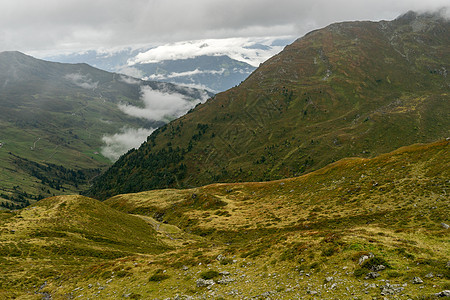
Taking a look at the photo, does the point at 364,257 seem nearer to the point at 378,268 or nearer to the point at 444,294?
the point at 378,268

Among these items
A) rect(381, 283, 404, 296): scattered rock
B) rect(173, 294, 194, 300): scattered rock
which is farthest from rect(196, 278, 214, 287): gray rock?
rect(381, 283, 404, 296): scattered rock

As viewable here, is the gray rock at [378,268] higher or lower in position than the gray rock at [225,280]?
higher

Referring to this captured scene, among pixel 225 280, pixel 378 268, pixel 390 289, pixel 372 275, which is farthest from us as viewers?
pixel 225 280

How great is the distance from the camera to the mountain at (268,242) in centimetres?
2397

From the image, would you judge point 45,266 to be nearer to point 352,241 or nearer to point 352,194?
point 352,241

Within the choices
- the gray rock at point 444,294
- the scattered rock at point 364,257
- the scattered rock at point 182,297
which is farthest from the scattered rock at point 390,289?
the scattered rock at point 182,297

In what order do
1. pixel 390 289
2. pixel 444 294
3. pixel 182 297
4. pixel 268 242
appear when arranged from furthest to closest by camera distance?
pixel 268 242 → pixel 182 297 → pixel 390 289 → pixel 444 294

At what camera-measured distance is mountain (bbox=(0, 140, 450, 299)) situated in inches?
944

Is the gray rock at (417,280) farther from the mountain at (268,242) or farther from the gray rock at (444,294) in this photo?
the gray rock at (444,294)

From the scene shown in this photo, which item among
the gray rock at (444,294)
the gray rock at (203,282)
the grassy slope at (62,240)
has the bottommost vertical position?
the grassy slope at (62,240)

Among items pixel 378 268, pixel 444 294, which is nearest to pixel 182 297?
pixel 378 268

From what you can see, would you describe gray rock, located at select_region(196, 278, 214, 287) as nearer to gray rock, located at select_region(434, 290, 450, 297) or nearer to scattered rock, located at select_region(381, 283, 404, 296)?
scattered rock, located at select_region(381, 283, 404, 296)

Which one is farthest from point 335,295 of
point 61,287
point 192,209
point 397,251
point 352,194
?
point 192,209

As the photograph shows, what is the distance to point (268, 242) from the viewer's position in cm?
3903
